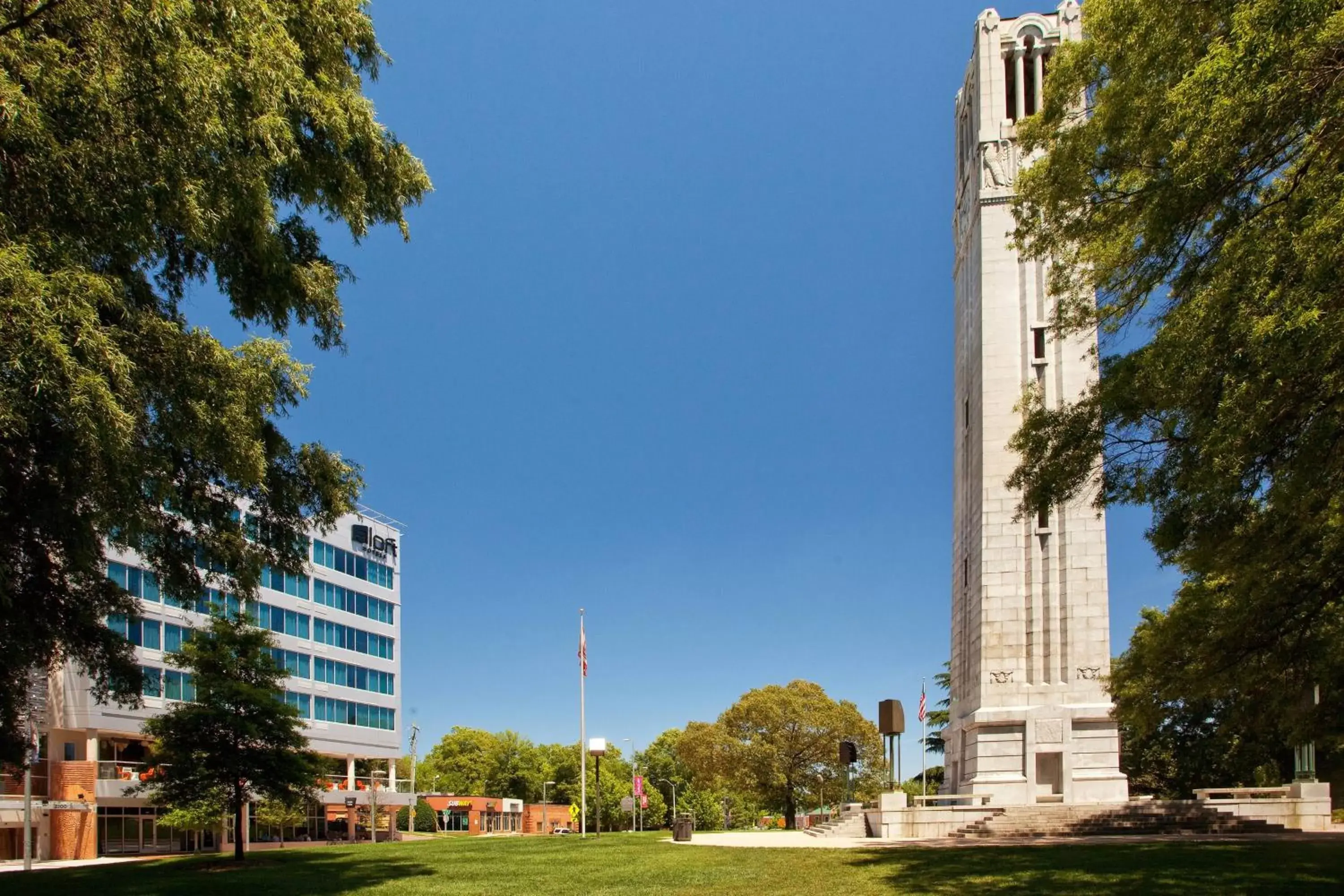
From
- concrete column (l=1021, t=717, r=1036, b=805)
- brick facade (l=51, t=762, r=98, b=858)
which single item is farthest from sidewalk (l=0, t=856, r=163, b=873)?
concrete column (l=1021, t=717, r=1036, b=805)

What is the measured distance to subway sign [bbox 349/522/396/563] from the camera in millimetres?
67312

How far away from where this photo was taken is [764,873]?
2108 cm

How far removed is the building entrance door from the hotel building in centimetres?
2537

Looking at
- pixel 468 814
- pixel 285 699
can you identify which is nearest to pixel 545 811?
pixel 468 814

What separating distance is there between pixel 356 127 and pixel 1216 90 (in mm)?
13453

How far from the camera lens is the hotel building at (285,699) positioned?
4562 centimetres

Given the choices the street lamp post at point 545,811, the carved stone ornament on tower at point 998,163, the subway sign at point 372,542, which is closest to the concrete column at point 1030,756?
the carved stone ornament on tower at point 998,163

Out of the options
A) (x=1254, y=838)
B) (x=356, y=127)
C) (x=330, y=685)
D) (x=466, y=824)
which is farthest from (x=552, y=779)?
(x=356, y=127)

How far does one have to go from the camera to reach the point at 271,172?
1722cm

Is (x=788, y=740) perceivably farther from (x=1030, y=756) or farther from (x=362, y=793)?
(x=1030, y=756)

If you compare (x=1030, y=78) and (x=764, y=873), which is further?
(x=1030, y=78)

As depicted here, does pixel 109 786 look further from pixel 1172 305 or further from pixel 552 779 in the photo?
pixel 552 779

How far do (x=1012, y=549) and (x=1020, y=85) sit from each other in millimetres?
19826

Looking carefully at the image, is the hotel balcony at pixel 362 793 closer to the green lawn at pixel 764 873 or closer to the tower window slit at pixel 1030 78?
the green lawn at pixel 764 873
